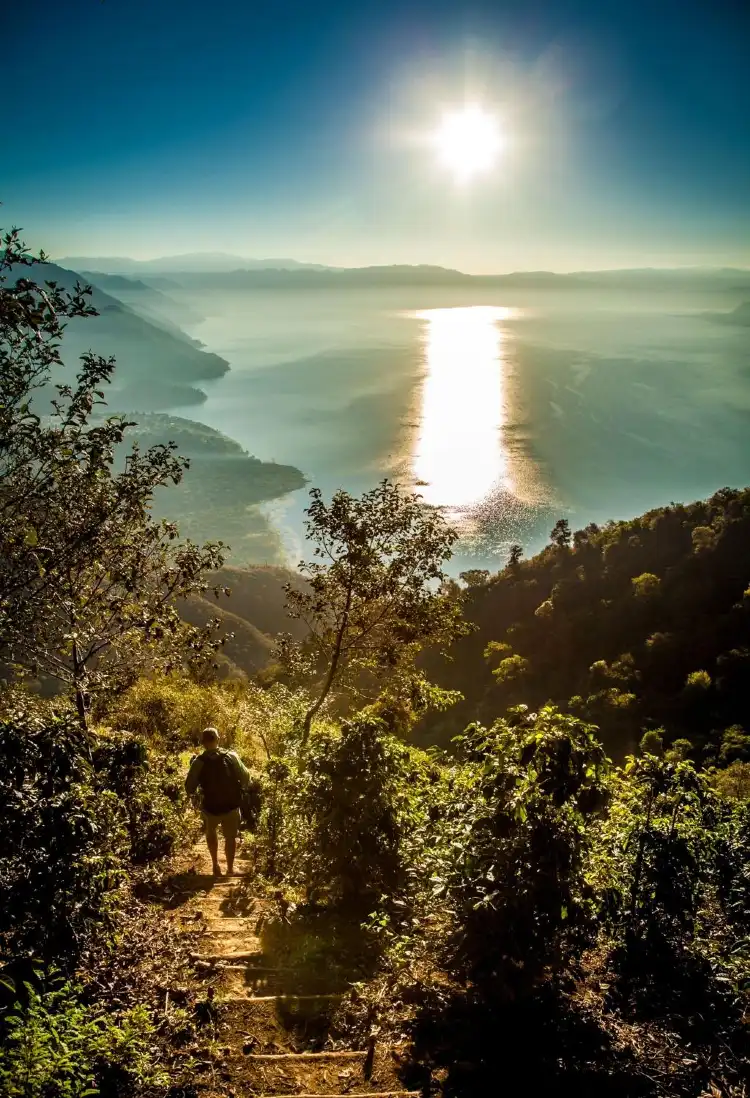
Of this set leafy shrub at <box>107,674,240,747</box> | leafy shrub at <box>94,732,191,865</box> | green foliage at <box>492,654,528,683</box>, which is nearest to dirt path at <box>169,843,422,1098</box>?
leafy shrub at <box>94,732,191,865</box>

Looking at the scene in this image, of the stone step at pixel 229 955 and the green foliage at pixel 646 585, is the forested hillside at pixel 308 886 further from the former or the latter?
the green foliage at pixel 646 585

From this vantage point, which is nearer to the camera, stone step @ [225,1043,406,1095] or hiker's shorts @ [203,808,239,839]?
stone step @ [225,1043,406,1095]

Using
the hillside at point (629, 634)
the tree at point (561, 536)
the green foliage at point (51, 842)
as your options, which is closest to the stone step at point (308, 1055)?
the green foliage at point (51, 842)

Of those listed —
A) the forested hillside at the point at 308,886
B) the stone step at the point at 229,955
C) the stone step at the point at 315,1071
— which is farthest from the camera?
the stone step at the point at 229,955

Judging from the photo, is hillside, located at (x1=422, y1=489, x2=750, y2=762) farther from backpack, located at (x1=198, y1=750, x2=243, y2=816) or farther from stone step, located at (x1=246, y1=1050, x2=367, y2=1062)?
stone step, located at (x1=246, y1=1050, x2=367, y2=1062)

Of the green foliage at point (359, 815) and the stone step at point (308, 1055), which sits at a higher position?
the green foliage at point (359, 815)

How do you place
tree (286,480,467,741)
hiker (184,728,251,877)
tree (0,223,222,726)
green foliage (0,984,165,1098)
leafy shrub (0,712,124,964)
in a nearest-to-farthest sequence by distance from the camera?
1. green foliage (0,984,165,1098)
2. leafy shrub (0,712,124,964)
3. tree (0,223,222,726)
4. hiker (184,728,251,877)
5. tree (286,480,467,741)

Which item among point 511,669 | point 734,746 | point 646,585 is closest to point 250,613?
point 511,669
